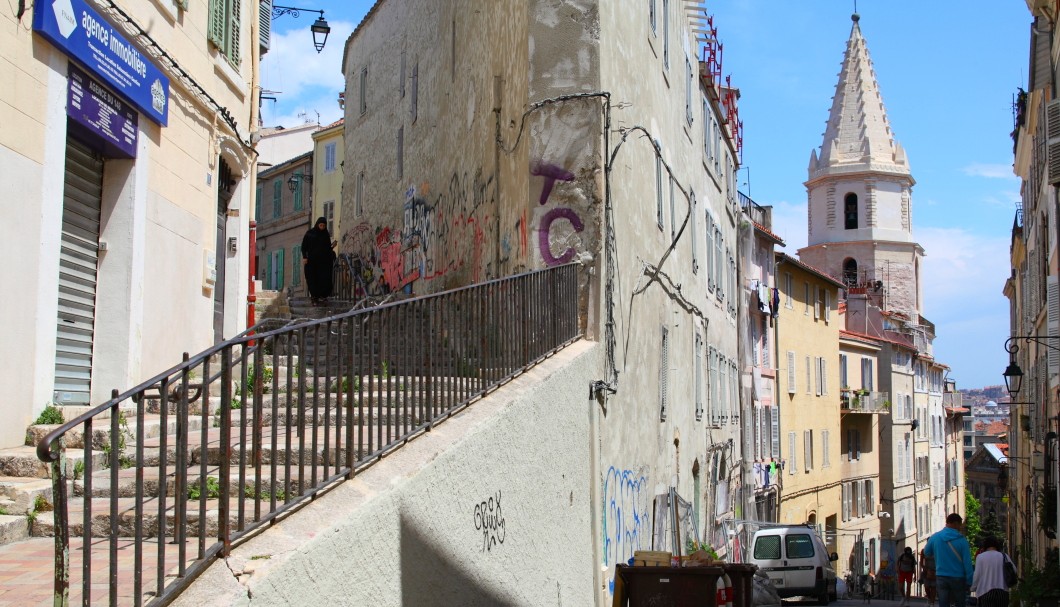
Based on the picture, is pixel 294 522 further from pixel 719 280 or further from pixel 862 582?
pixel 862 582

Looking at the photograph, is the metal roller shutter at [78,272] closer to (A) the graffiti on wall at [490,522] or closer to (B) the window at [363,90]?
(A) the graffiti on wall at [490,522]

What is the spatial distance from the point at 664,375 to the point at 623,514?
3750 mm

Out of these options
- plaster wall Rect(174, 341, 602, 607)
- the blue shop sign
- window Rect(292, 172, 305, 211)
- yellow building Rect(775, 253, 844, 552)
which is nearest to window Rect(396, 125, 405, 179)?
the blue shop sign

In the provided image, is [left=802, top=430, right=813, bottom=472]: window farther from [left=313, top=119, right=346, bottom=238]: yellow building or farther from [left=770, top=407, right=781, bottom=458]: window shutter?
[left=313, top=119, right=346, bottom=238]: yellow building

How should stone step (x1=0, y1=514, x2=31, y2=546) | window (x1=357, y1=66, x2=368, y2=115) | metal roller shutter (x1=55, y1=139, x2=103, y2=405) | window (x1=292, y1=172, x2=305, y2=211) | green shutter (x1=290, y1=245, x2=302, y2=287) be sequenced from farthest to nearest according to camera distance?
window (x1=292, y1=172, x2=305, y2=211) < green shutter (x1=290, y1=245, x2=302, y2=287) < window (x1=357, y1=66, x2=368, y2=115) < metal roller shutter (x1=55, y1=139, x2=103, y2=405) < stone step (x1=0, y1=514, x2=31, y2=546)

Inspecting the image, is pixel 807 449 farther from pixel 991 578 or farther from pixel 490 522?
pixel 490 522

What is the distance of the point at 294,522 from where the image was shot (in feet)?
18.2

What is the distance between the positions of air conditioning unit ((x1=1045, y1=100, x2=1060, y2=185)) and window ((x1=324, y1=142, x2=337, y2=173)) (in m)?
30.5

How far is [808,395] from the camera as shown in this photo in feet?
145

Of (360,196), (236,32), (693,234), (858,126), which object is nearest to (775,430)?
(360,196)

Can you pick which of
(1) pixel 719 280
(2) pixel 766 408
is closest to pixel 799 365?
(2) pixel 766 408

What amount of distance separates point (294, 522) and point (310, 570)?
36 cm

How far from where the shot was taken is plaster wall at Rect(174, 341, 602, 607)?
5.25 meters

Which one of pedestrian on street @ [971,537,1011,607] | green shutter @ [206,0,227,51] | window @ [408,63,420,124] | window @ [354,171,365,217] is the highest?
window @ [408,63,420,124]
